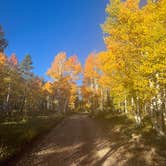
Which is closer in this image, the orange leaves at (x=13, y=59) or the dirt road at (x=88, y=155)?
the dirt road at (x=88, y=155)

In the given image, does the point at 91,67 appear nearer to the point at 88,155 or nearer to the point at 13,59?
the point at 13,59

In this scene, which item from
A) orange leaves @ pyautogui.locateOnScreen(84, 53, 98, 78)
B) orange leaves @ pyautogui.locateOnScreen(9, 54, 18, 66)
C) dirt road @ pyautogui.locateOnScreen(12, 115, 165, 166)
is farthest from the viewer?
orange leaves @ pyautogui.locateOnScreen(9, 54, 18, 66)

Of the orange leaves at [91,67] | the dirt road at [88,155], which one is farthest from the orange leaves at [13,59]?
the dirt road at [88,155]

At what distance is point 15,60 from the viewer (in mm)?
40781

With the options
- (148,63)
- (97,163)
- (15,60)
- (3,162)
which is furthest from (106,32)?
(15,60)

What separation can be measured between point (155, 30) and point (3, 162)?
10.2 meters

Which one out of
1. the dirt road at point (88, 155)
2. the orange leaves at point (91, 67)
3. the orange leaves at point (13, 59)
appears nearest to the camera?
the dirt road at point (88, 155)

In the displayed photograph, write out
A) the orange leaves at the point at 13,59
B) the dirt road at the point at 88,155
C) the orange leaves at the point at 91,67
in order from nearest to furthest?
the dirt road at the point at 88,155 → the orange leaves at the point at 91,67 → the orange leaves at the point at 13,59

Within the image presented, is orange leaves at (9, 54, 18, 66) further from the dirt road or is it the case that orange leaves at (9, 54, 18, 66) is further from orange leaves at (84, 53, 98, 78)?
the dirt road

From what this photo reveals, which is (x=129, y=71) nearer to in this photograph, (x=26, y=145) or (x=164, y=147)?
(x=164, y=147)

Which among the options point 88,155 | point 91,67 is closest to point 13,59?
point 91,67

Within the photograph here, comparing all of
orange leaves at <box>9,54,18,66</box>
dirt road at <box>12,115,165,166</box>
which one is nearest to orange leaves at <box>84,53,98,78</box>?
orange leaves at <box>9,54,18,66</box>

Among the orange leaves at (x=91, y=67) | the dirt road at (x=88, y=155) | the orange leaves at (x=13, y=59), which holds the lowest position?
the dirt road at (x=88, y=155)

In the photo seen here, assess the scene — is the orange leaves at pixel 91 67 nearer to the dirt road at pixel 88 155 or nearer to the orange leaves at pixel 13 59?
the orange leaves at pixel 13 59
